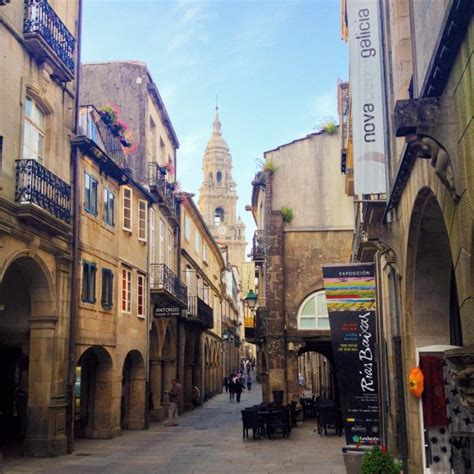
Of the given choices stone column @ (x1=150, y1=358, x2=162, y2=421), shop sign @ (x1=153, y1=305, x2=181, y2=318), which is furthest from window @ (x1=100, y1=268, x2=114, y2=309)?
stone column @ (x1=150, y1=358, x2=162, y2=421)

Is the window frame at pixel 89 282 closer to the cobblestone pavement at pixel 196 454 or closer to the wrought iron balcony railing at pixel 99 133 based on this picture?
the wrought iron balcony railing at pixel 99 133

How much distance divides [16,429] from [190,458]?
7614mm

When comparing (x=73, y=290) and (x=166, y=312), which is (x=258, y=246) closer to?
(x=166, y=312)

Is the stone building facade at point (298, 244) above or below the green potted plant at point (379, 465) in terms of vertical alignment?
above

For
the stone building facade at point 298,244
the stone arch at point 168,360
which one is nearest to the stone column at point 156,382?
the stone arch at point 168,360

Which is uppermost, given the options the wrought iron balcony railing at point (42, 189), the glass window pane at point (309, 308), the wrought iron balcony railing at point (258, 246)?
the wrought iron balcony railing at point (258, 246)

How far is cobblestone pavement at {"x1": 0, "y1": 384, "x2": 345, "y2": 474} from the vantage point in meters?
15.4

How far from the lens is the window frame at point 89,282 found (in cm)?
1912

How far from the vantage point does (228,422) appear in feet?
91.0

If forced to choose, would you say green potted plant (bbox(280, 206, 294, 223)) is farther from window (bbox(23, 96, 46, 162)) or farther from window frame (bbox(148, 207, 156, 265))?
window (bbox(23, 96, 46, 162))

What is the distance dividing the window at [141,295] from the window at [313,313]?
21.1 ft

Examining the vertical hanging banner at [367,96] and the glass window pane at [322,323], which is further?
the glass window pane at [322,323]

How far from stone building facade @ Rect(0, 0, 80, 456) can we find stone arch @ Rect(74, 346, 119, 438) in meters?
2.87

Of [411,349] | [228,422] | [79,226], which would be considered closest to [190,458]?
[79,226]
